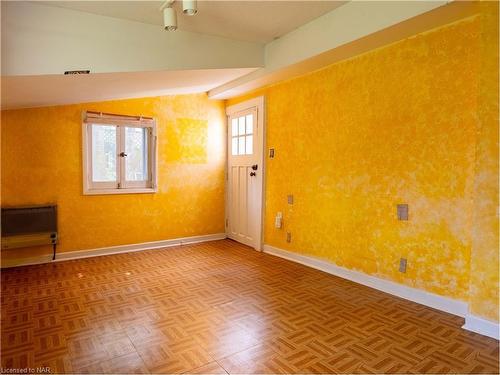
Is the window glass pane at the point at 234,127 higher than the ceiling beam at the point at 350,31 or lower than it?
lower

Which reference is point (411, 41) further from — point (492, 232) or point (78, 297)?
point (78, 297)

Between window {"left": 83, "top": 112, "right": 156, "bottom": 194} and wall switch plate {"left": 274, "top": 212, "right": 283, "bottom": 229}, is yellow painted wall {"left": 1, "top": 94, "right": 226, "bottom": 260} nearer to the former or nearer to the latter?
window {"left": 83, "top": 112, "right": 156, "bottom": 194}

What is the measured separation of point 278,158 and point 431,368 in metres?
3.01

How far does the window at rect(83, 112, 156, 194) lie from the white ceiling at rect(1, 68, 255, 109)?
0.36 meters

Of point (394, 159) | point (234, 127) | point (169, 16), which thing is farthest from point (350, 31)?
point (234, 127)

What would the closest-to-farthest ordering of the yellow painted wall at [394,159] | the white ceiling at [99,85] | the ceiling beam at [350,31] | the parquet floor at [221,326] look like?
the parquet floor at [221,326], the ceiling beam at [350,31], the yellow painted wall at [394,159], the white ceiling at [99,85]

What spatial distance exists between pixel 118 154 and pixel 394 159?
11.7 ft

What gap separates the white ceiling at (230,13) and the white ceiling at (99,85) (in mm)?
455

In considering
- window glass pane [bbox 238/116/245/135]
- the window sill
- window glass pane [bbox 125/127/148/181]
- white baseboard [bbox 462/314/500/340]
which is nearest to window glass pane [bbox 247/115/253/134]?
window glass pane [bbox 238/116/245/135]

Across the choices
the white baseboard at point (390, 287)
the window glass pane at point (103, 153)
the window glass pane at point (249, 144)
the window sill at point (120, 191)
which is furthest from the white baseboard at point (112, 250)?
the white baseboard at point (390, 287)

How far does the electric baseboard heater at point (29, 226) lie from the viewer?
3873 millimetres

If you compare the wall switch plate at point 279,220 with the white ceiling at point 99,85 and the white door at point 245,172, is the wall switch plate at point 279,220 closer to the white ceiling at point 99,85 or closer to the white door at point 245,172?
the white door at point 245,172

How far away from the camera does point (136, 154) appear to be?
4824mm

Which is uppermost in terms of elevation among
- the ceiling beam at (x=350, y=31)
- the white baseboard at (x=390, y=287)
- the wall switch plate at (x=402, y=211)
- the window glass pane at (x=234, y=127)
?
the ceiling beam at (x=350, y=31)
